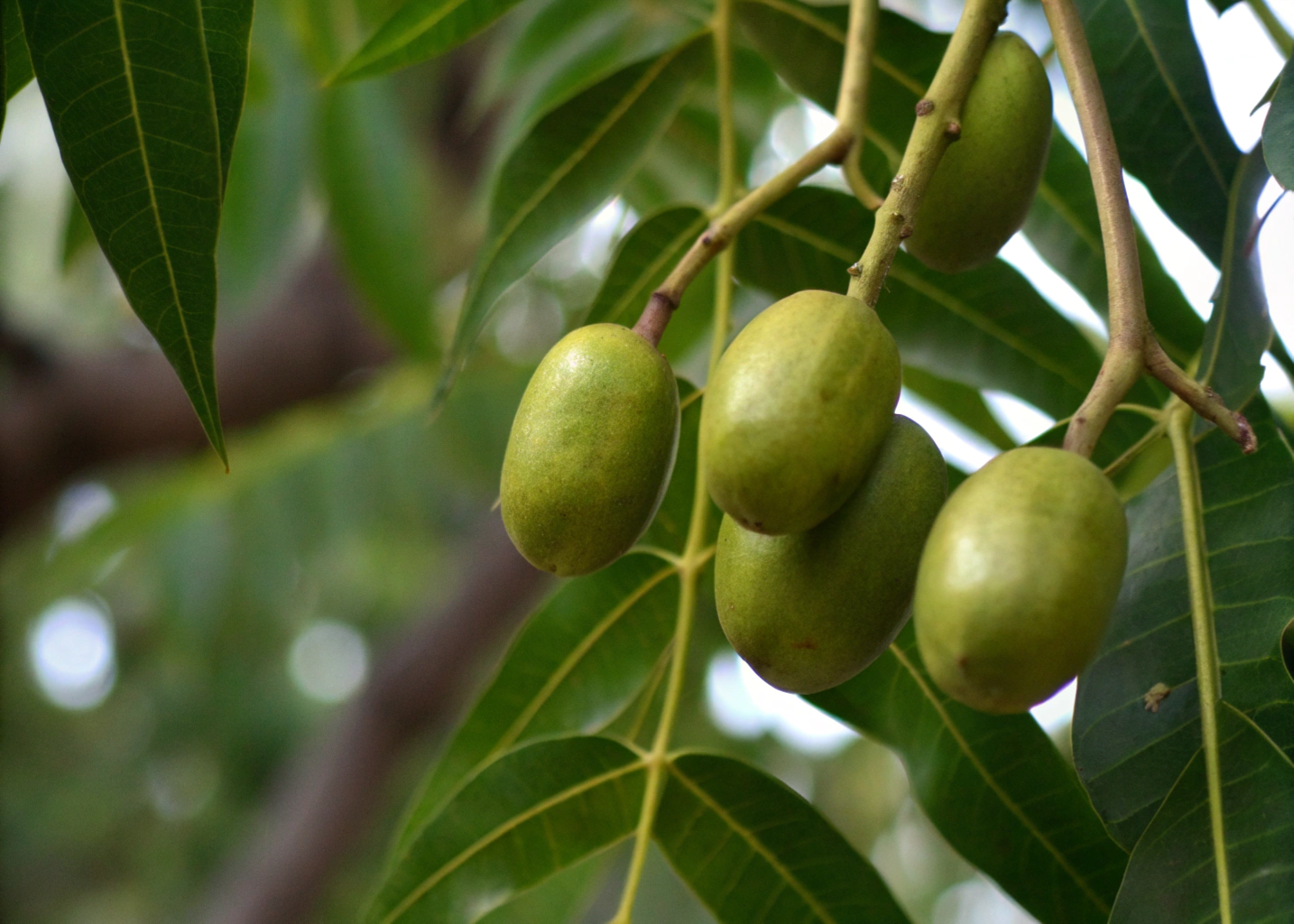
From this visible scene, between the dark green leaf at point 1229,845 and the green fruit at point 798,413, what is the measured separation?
0.76ft

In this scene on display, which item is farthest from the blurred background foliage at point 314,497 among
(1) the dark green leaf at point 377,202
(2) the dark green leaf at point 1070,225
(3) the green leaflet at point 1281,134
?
(3) the green leaflet at point 1281,134

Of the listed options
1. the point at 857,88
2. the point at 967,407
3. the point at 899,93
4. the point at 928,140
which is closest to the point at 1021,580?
the point at 928,140

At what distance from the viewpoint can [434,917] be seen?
30.5 inches

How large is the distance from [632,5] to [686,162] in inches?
7.4

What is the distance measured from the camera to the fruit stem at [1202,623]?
1.77 ft

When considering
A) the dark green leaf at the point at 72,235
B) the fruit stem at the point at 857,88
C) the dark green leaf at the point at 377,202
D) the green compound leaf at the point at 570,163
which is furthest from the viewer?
the dark green leaf at the point at 377,202

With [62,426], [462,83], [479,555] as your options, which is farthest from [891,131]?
[462,83]

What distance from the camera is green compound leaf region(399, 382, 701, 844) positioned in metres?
0.85

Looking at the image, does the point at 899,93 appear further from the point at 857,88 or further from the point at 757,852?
the point at 757,852

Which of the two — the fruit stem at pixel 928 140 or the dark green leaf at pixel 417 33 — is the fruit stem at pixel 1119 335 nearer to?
the fruit stem at pixel 928 140

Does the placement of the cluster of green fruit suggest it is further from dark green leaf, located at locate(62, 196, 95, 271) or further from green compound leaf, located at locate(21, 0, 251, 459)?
dark green leaf, located at locate(62, 196, 95, 271)

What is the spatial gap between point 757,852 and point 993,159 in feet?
1.40

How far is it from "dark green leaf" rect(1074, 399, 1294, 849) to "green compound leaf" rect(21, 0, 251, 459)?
43 centimetres

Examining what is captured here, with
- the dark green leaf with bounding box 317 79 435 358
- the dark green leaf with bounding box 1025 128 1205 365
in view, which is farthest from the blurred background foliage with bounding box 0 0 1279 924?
the dark green leaf with bounding box 1025 128 1205 365
